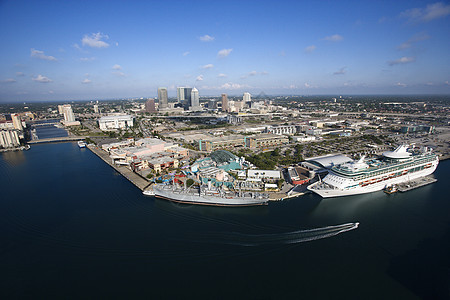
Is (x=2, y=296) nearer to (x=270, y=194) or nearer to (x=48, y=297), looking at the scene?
(x=48, y=297)

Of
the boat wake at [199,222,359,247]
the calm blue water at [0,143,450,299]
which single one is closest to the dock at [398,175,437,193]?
the calm blue water at [0,143,450,299]

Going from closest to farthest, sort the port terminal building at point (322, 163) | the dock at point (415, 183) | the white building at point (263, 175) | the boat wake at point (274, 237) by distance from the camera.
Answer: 1. the boat wake at point (274, 237)
2. the dock at point (415, 183)
3. the white building at point (263, 175)
4. the port terminal building at point (322, 163)

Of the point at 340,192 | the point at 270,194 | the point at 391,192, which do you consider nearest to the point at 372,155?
the point at 391,192

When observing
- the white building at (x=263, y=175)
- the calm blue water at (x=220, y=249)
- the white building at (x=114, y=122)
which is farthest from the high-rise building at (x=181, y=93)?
the calm blue water at (x=220, y=249)

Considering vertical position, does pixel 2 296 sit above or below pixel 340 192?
below

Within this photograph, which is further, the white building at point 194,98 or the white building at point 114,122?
the white building at point 194,98

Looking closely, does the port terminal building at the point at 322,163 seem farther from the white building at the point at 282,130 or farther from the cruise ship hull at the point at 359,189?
the white building at the point at 282,130

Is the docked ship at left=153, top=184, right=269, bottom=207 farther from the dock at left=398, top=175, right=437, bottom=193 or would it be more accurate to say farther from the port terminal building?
the dock at left=398, top=175, right=437, bottom=193
